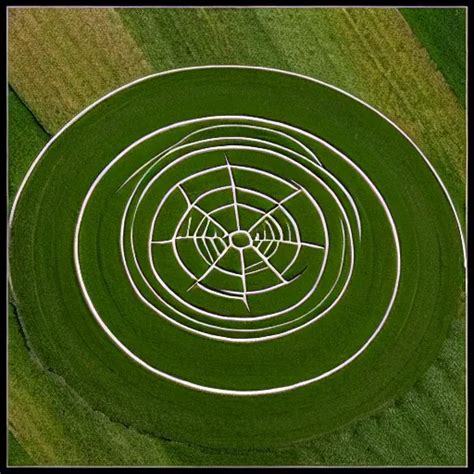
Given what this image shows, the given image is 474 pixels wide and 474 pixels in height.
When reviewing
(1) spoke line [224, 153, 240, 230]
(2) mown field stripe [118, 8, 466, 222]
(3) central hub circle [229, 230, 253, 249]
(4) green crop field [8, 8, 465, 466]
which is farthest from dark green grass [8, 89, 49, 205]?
(3) central hub circle [229, 230, 253, 249]

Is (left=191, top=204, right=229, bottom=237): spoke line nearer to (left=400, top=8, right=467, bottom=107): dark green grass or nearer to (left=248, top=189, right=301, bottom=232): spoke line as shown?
(left=248, top=189, right=301, bottom=232): spoke line

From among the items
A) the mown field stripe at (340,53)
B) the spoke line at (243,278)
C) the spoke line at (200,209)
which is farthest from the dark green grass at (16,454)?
the mown field stripe at (340,53)

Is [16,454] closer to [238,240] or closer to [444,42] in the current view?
[238,240]

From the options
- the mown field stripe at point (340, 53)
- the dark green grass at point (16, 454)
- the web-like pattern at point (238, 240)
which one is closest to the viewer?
the dark green grass at point (16, 454)

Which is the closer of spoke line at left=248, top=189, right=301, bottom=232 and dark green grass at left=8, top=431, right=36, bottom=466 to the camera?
dark green grass at left=8, top=431, right=36, bottom=466

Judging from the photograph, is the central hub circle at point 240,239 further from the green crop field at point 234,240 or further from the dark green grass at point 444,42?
the dark green grass at point 444,42
